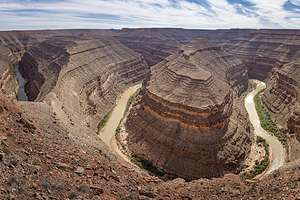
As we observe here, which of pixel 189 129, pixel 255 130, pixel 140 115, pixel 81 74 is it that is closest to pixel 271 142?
pixel 255 130

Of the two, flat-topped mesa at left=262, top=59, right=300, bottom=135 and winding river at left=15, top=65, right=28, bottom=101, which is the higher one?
flat-topped mesa at left=262, top=59, right=300, bottom=135

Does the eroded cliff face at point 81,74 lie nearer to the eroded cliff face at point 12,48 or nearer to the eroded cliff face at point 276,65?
the eroded cliff face at point 12,48

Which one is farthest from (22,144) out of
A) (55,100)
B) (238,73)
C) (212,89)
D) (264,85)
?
(264,85)

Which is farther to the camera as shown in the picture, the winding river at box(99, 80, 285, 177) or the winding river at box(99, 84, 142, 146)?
the winding river at box(99, 84, 142, 146)

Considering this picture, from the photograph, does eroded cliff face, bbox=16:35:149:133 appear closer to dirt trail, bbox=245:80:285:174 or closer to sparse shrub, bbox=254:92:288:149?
dirt trail, bbox=245:80:285:174

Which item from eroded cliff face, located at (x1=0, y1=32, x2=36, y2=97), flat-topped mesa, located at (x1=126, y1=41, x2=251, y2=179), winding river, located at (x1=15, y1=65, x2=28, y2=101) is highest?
flat-topped mesa, located at (x1=126, y1=41, x2=251, y2=179)

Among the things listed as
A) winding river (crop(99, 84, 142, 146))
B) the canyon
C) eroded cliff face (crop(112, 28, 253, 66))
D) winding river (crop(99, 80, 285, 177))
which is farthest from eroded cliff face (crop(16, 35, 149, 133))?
eroded cliff face (crop(112, 28, 253, 66))
